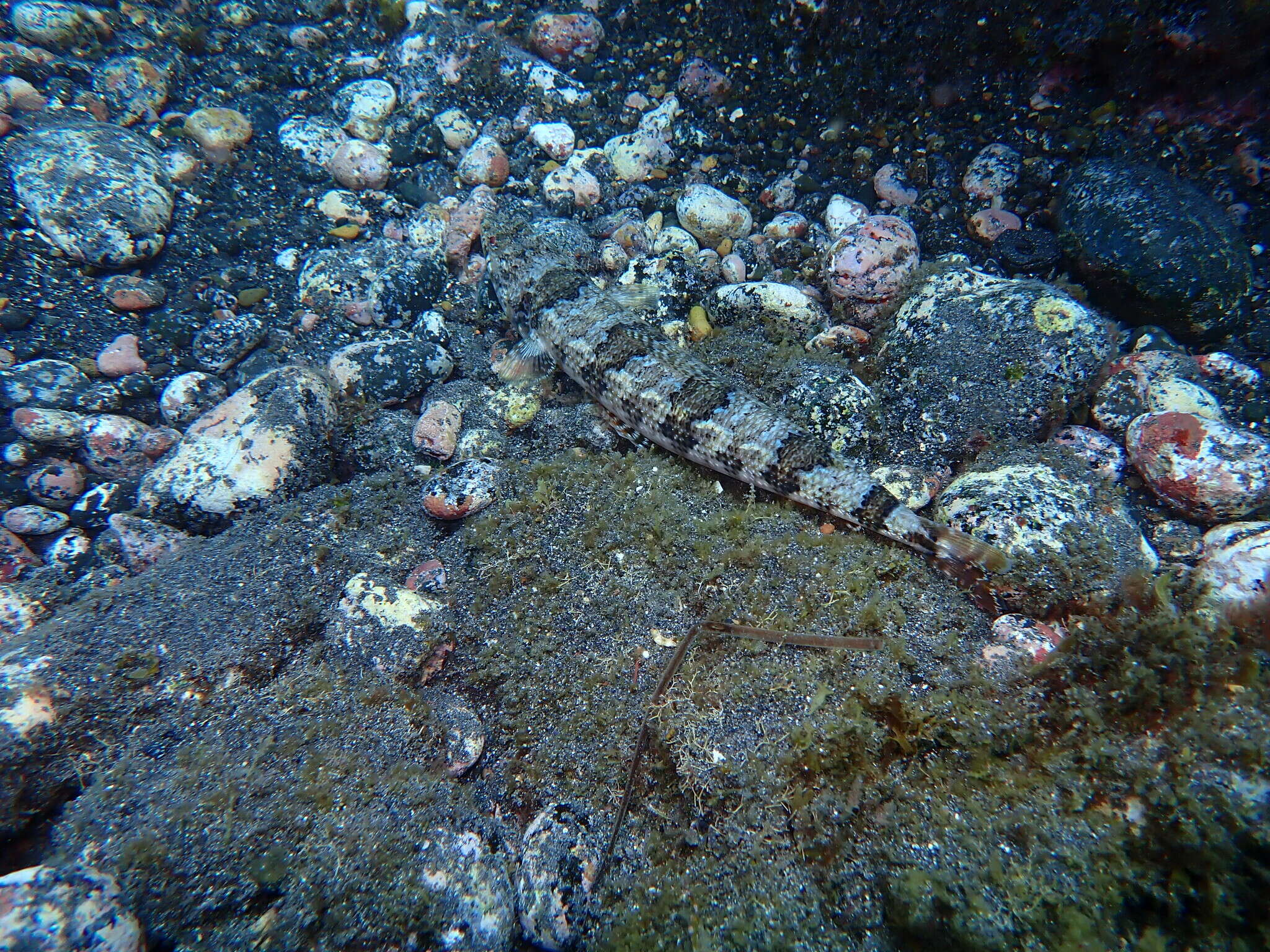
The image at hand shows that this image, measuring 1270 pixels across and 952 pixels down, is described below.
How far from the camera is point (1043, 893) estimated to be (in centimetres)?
171

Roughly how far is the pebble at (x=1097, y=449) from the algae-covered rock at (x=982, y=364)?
165 mm

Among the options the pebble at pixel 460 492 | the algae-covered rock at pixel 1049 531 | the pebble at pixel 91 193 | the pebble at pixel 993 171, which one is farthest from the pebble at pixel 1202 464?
the pebble at pixel 91 193

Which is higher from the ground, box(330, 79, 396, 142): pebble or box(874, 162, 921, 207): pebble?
box(874, 162, 921, 207): pebble

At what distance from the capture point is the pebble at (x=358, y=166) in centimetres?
624

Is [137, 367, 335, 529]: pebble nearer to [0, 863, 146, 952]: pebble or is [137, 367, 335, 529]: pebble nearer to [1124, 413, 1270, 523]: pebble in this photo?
[0, 863, 146, 952]: pebble

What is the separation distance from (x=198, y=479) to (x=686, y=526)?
3888 millimetres

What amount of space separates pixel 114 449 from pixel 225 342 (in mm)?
1413

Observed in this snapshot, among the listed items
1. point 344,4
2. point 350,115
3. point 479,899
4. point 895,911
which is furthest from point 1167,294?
point 344,4

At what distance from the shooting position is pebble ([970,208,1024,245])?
4938 millimetres

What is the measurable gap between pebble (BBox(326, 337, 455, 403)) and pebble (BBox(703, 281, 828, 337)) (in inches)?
113

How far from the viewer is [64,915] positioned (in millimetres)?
1856

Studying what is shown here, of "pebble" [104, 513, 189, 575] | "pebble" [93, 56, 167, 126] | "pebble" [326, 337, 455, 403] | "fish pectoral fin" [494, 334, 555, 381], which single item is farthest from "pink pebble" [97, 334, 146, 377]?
"fish pectoral fin" [494, 334, 555, 381]

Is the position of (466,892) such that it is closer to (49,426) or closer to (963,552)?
(963,552)

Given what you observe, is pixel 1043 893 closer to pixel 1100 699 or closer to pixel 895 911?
pixel 895 911
